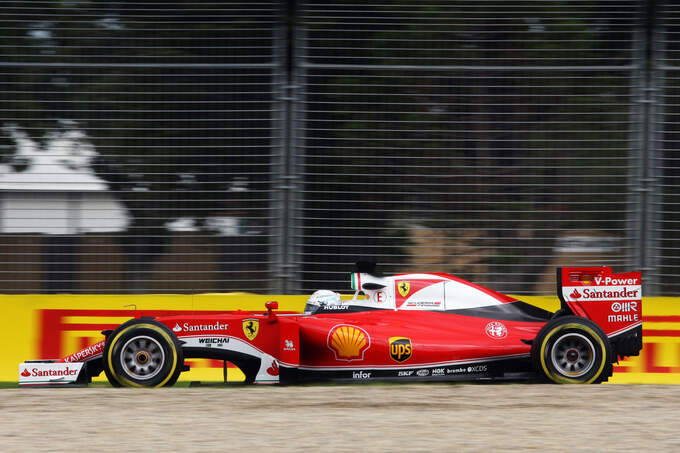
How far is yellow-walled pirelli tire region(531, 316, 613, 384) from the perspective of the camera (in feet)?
23.1

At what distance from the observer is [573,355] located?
7.15m

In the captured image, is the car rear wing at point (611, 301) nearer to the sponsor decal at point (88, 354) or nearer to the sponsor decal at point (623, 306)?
the sponsor decal at point (623, 306)

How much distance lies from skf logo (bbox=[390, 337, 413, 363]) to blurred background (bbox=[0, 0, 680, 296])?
224 centimetres

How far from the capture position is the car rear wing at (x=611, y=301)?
24.3 feet

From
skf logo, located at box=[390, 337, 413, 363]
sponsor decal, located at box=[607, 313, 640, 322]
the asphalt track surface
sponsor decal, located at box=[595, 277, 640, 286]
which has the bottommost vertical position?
the asphalt track surface

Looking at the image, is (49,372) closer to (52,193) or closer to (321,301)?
(321,301)

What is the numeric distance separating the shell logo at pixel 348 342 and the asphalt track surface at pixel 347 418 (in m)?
0.34

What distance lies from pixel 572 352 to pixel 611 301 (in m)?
0.63

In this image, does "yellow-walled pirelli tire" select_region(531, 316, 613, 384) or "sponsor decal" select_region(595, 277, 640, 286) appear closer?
"yellow-walled pirelli tire" select_region(531, 316, 613, 384)

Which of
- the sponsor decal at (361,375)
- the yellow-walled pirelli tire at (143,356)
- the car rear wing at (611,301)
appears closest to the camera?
the yellow-walled pirelli tire at (143,356)

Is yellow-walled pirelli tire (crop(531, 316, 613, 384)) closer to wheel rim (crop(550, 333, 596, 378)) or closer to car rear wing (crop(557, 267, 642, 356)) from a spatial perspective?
wheel rim (crop(550, 333, 596, 378))

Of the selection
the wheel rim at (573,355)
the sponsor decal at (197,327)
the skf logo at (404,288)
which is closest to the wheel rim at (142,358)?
the sponsor decal at (197,327)

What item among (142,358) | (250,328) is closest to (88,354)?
(142,358)

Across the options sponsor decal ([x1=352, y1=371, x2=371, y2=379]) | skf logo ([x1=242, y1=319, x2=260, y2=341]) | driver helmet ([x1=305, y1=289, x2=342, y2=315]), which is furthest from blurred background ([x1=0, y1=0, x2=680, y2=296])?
sponsor decal ([x1=352, y1=371, x2=371, y2=379])
